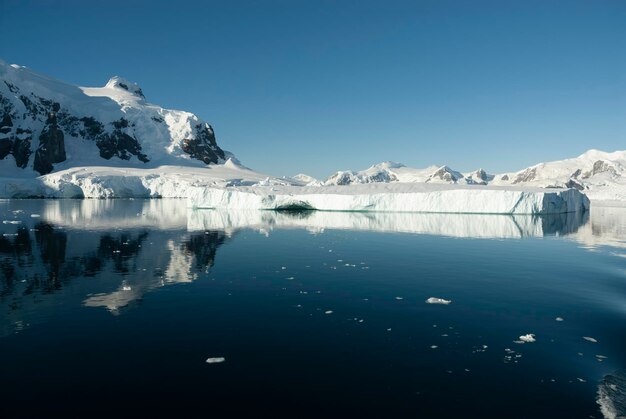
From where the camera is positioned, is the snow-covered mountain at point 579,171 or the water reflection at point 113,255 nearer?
the water reflection at point 113,255

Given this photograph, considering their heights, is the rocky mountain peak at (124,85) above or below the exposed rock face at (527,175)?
above

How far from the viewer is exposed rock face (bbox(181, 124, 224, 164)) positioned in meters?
141

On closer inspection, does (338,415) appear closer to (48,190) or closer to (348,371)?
(348,371)

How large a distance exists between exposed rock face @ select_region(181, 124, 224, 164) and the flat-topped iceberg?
9406 centimetres

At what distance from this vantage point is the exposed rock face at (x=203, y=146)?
140625 millimetres

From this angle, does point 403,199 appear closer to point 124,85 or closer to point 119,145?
point 119,145

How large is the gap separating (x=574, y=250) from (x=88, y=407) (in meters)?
22.1

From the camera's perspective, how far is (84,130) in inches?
5315

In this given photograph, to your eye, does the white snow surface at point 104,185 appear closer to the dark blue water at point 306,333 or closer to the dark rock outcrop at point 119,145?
the dark rock outcrop at point 119,145

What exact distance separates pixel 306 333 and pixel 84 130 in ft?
493

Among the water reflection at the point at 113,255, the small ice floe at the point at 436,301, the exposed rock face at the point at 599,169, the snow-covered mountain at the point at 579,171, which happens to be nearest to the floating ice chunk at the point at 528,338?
the small ice floe at the point at 436,301

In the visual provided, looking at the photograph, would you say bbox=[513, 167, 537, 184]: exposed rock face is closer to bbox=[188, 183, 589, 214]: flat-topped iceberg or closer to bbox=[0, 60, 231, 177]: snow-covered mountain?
bbox=[0, 60, 231, 177]: snow-covered mountain

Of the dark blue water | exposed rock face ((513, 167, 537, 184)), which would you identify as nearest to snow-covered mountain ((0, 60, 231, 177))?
the dark blue water

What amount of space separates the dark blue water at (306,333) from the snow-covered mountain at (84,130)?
394 ft
